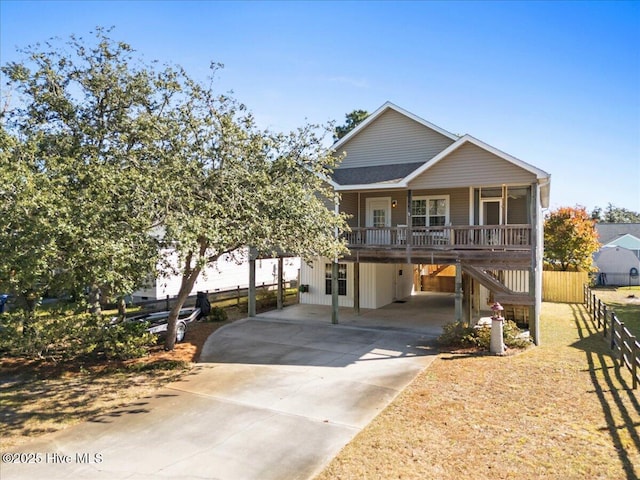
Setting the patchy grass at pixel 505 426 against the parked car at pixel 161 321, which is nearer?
the patchy grass at pixel 505 426

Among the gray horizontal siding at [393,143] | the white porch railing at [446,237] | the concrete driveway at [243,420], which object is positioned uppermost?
the gray horizontal siding at [393,143]

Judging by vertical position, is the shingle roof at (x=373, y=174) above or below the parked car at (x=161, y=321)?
above

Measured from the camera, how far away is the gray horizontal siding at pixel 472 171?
13598 millimetres

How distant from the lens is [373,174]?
18.1 meters

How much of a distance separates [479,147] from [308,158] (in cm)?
602

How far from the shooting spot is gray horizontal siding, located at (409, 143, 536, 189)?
13.6 meters

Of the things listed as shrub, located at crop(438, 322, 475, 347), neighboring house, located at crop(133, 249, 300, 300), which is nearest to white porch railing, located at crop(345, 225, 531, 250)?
shrub, located at crop(438, 322, 475, 347)

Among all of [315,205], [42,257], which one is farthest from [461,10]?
[42,257]

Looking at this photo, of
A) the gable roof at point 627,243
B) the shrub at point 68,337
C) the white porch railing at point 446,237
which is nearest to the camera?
the shrub at point 68,337

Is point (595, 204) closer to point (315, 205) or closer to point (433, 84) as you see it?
point (433, 84)

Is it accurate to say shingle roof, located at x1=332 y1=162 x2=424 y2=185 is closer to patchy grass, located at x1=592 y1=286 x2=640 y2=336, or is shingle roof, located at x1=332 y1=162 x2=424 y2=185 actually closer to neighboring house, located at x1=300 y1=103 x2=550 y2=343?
neighboring house, located at x1=300 y1=103 x2=550 y2=343

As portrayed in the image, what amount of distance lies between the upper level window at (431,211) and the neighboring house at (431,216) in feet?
0.14

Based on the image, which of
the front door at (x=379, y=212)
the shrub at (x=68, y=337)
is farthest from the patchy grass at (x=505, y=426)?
the front door at (x=379, y=212)

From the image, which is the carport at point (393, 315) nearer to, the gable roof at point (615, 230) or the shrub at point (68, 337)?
the shrub at point (68, 337)
